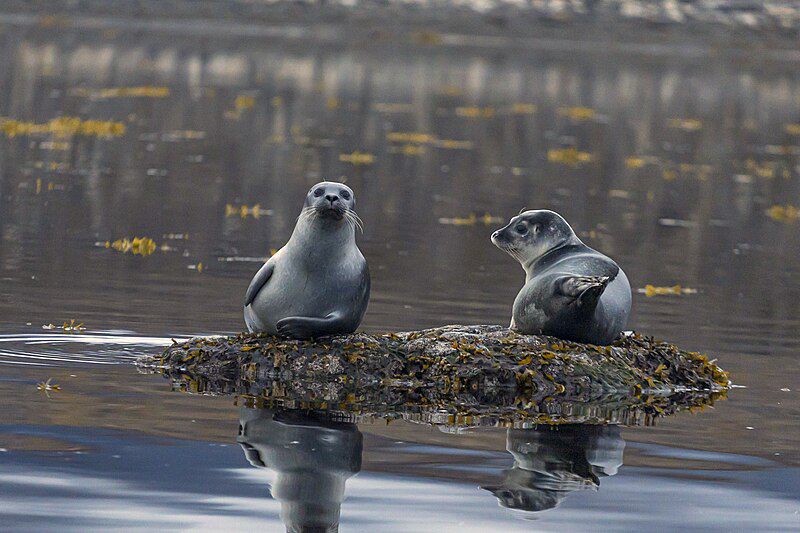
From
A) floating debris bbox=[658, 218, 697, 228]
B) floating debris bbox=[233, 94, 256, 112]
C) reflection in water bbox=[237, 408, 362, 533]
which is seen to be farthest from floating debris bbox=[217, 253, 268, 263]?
floating debris bbox=[233, 94, 256, 112]

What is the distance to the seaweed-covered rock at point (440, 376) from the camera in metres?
10.8

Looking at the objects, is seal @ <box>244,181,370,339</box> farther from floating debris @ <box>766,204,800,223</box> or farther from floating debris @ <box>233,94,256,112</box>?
floating debris @ <box>233,94,256,112</box>

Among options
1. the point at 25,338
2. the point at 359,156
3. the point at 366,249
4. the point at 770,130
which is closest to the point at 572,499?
the point at 25,338

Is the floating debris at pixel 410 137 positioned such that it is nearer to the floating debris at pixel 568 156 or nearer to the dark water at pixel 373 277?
the dark water at pixel 373 277

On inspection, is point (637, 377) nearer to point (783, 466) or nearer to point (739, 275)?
point (783, 466)

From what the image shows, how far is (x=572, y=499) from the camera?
8.73 meters

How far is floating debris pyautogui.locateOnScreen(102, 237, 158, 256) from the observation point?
58.7 ft

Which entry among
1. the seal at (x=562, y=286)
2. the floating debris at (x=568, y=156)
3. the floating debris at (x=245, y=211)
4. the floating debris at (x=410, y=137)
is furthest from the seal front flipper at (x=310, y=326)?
the floating debris at (x=410, y=137)

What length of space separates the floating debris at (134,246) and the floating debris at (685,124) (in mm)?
26877

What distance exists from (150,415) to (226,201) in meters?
13.7

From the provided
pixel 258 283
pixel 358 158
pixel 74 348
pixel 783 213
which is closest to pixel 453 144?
pixel 358 158

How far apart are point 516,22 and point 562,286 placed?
82.2 metres

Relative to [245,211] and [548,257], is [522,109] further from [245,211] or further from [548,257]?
[548,257]

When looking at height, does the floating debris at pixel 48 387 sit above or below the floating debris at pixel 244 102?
below
